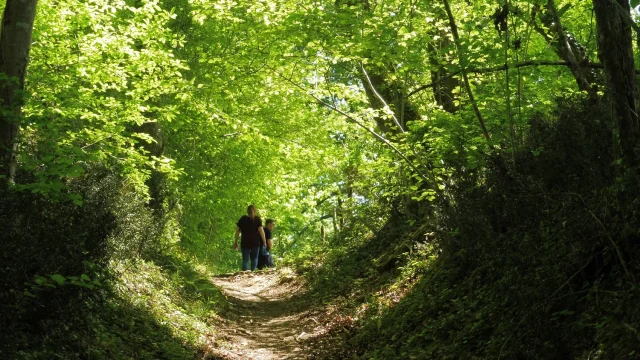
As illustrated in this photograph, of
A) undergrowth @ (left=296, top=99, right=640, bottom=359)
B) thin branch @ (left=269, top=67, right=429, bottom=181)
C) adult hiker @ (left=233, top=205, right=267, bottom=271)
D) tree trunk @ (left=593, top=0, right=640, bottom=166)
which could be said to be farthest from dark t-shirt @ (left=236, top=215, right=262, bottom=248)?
tree trunk @ (left=593, top=0, right=640, bottom=166)

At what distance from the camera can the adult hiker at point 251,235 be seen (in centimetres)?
1870

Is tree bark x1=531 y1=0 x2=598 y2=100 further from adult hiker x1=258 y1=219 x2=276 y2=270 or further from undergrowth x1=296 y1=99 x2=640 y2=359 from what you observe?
adult hiker x1=258 y1=219 x2=276 y2=270

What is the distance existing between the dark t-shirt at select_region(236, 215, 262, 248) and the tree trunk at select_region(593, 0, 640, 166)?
14.3 metres

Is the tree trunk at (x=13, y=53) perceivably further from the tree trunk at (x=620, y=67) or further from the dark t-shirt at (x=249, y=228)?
the dark t-shirt at (x=249, y=228)

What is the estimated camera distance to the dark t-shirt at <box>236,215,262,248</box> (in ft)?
61.3

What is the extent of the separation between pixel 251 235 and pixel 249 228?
0.27m

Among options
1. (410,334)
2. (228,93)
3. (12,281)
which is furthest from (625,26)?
(228,93)

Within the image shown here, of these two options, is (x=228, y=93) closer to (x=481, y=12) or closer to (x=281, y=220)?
(x=481, y=12)

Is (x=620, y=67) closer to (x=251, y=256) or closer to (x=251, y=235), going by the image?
(x=251, y=235)

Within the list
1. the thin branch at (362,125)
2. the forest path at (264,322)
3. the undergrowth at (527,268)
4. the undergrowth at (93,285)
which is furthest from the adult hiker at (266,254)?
the thin branch at (362,125)

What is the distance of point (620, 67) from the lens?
526 cm

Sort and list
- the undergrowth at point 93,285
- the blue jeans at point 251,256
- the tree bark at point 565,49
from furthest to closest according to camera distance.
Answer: the blue jeans at point 251,256 → the tree bark at point 565,49 → the undergrowth at point 93,285

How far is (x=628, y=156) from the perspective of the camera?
514 cm

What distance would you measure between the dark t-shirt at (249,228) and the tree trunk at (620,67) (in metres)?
14.3
